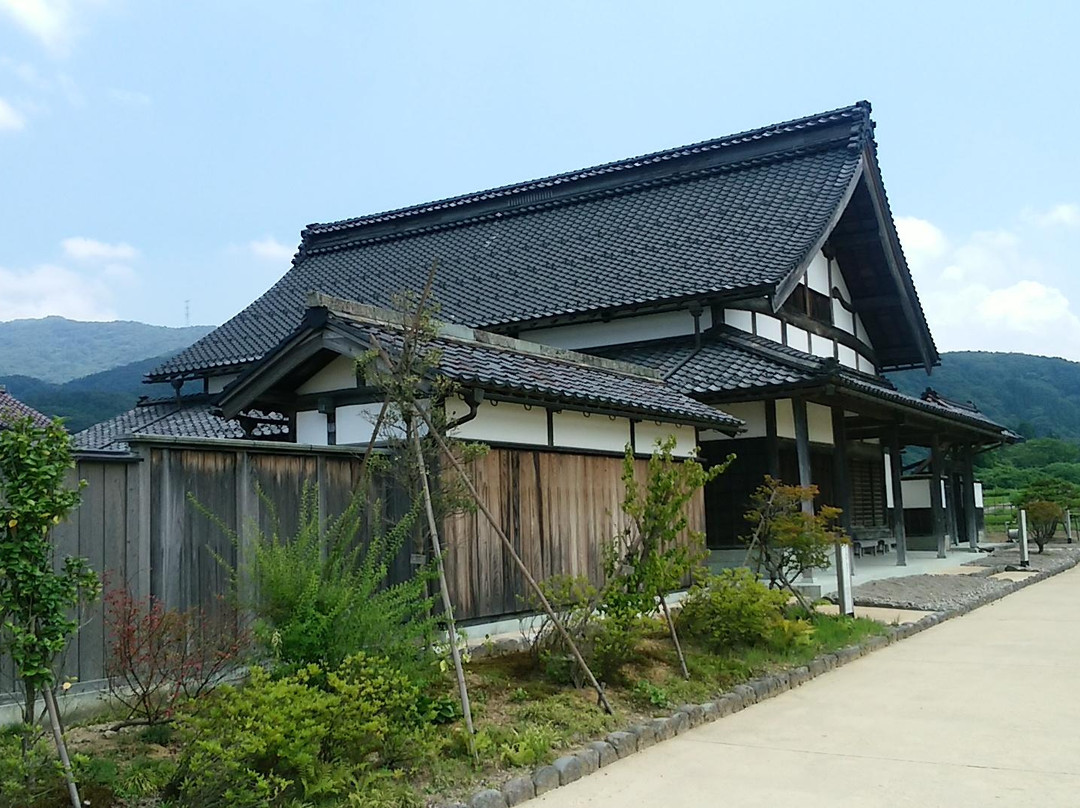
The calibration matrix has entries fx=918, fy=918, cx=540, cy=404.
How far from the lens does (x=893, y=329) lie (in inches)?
882

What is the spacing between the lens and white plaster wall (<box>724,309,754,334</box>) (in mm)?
16078

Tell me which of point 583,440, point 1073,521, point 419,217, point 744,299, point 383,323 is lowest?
point 1073,521

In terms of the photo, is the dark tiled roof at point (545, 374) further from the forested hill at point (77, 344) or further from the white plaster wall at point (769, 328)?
the forested hill at point (77, 344)

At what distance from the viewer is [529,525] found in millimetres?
9664

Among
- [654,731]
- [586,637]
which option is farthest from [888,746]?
[586,637]

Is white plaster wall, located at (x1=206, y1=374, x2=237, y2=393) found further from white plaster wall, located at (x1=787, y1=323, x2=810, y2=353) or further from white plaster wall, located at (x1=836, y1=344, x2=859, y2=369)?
white plaster wall, located at (x1=836, y1=344, x2=859, y2=369)

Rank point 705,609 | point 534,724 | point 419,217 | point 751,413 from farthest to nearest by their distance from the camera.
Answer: point 419,217 → point 751,413 → point 705,609 → point 534,724

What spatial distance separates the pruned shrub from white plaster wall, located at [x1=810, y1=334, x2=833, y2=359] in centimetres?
1029

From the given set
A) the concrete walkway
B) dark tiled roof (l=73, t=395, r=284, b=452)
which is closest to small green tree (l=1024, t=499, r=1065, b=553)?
the concrete walkway

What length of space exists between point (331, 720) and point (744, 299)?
39.2ft

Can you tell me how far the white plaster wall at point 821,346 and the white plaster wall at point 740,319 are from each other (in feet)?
8.65

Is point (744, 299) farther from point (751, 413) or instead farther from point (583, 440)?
point (583, 440)

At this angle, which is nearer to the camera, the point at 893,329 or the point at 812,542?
the point at 812,542

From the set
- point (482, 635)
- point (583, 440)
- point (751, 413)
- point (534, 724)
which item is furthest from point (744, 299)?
point (534, 724)
